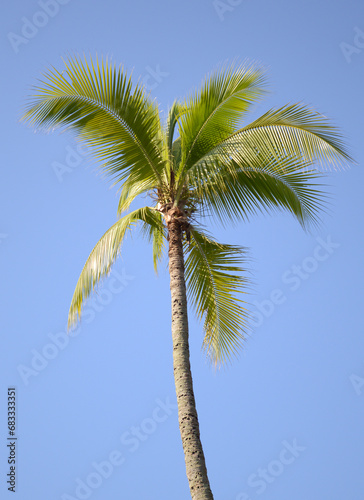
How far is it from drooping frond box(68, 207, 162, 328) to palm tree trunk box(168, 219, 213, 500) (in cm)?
81

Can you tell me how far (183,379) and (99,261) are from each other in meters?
2.43

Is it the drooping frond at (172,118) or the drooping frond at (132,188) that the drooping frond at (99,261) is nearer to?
the drooping frond at (132,188)

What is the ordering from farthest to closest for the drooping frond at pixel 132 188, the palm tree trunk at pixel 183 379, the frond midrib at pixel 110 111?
the drooping frond at pixel 132 188 → the frond midrib at pixel 110 111 → the palm tree trunk at pixel 183 379

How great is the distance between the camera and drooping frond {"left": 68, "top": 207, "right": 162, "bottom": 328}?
385 inches

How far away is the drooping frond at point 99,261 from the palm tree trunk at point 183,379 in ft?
2.65

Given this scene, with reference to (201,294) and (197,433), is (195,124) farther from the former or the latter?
(197,433)

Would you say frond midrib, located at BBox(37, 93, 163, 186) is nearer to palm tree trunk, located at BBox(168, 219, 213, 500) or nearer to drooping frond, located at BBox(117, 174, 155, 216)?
drooping frond, located at BBox(117, 174, 155, 216)

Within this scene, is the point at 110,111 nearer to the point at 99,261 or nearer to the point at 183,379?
the point at 99,261

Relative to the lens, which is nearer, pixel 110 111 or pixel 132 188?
pixel 110 111

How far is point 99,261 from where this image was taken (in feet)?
32.3

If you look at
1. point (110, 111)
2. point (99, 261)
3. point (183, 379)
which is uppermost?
point (110, 111)

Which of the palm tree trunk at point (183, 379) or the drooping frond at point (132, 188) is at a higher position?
the drooping frond at point (132, 188)

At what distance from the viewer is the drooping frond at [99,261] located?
9773 millimetres

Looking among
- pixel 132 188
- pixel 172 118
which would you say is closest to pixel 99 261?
pixel 132 188
